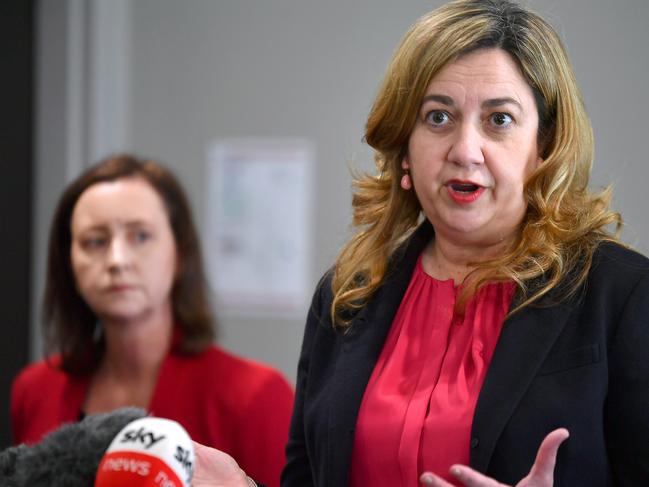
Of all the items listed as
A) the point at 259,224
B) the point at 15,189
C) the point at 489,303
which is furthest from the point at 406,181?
the point at 15,189

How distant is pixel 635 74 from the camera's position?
2139 millimetres

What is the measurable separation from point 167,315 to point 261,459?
1.55 feet

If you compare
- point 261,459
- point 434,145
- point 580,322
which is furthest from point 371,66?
point 580,322

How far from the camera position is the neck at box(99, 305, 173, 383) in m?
2.14

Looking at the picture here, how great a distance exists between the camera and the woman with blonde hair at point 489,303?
3.71 ft

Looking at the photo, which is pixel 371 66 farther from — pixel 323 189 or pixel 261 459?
pixel 261 459

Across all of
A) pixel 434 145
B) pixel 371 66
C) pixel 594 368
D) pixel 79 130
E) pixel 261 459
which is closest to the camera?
pixel 594 368

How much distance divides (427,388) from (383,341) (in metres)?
0.13

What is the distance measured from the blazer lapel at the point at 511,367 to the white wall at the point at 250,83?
1.46 meters

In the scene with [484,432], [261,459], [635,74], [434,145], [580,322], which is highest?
[635,74]

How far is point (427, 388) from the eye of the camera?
1241 mm

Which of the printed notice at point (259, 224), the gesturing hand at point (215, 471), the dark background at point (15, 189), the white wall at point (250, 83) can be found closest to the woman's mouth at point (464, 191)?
the gesturing hand at point (215, 471)

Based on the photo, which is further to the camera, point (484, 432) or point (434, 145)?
point (434, 145)

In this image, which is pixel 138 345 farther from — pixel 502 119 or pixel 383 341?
pixel 502 119
